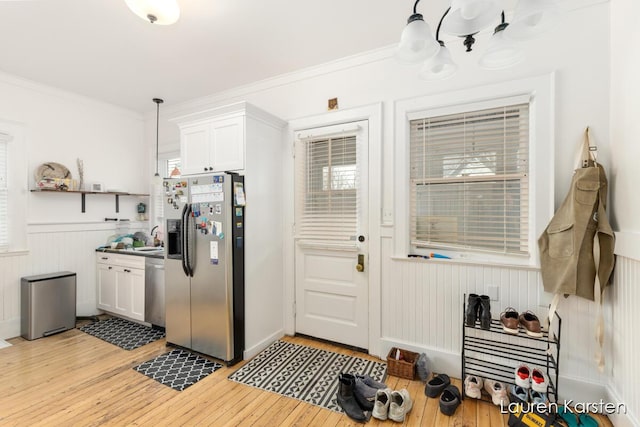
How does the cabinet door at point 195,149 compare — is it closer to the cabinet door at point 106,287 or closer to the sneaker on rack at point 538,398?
the cabinet door at point 106,287

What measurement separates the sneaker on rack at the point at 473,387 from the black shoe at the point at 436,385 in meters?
0.14

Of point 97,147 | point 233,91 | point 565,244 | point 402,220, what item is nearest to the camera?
point 565,244

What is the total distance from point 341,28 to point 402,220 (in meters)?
1.70

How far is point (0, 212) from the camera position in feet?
10.7

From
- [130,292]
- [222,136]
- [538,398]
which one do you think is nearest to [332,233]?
[222,136]

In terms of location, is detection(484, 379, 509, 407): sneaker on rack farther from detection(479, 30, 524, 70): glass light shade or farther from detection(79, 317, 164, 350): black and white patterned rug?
detection(79, 317, 164, 350): black and white patterned rug

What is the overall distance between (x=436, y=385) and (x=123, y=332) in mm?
3309

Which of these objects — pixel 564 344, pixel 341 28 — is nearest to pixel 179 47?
pixel 341 28

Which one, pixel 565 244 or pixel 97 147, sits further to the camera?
pixel 97 147

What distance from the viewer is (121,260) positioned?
12.0 feet

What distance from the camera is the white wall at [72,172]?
331 cm

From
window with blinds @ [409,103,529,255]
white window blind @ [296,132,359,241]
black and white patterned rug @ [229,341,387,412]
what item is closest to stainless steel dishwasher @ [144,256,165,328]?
black and white patterned rug @ [229,341,387,412]

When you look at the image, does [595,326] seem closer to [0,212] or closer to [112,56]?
[112,56]

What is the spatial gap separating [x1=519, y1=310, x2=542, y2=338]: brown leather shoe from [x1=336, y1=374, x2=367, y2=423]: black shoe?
1.27 metres
